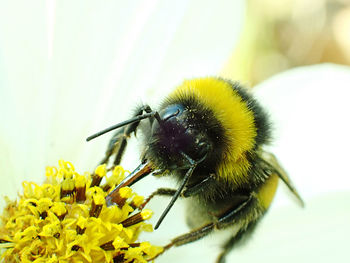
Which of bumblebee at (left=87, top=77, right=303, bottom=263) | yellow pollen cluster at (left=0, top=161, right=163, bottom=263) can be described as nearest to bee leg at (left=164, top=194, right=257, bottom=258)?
bumblebee at (left=87, top=77, right=303, bottom=263)

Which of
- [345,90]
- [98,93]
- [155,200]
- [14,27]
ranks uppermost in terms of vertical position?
[14,27]

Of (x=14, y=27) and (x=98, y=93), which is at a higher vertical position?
(x=14, y=27)

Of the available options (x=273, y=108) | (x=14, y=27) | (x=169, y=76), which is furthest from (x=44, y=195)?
(x=273, y=108)

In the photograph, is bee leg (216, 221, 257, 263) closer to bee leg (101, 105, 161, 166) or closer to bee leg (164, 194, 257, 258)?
bee leg (164, 194, 257, 258)

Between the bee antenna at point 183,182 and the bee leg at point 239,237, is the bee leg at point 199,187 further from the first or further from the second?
the bee leg at point 239,237

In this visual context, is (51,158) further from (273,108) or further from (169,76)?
(273,108)

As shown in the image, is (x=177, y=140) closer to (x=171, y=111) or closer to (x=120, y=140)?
(x=171, y=111)

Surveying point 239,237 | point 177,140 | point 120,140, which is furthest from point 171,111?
point 239,237
